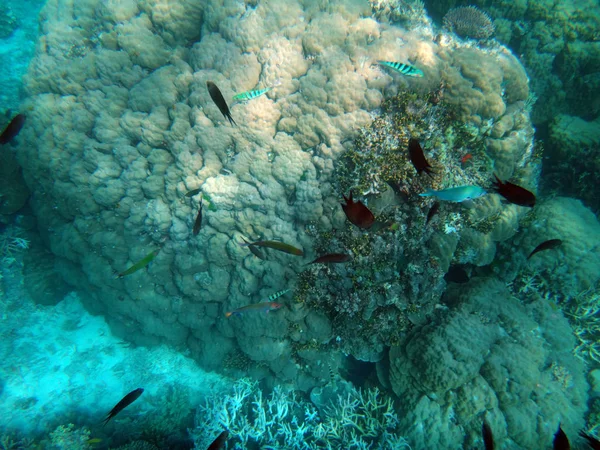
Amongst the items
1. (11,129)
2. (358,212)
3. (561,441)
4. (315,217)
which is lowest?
(561,441)

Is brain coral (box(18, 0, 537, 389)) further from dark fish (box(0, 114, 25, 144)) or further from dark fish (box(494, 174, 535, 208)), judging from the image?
dark fish (box(494, 174, 535, 208))

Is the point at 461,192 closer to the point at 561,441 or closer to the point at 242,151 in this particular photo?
the point at 561,441

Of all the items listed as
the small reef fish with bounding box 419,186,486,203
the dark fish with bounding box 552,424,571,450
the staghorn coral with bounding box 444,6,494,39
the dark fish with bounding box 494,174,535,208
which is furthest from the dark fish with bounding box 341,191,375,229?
the staghorn coral with bounding box 444,6,494,39

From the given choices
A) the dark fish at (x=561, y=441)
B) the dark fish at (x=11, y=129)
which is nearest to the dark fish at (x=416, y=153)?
the dark fish at (x=561, y=441)

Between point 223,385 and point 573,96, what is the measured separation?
11299 millimetres

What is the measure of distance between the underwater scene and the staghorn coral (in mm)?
59

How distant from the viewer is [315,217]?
4578mm

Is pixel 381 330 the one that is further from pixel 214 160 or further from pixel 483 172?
pixel 214 160

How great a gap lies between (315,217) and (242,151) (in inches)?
68.6

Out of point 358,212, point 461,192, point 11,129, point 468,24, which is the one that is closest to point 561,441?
point 461,192

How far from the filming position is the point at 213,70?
5074mm

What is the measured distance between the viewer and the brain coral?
4.56 metres

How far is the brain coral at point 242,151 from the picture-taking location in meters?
4.56

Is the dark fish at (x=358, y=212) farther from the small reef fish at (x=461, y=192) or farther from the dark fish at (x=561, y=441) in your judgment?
the dark fish at (x=561, y=441)
